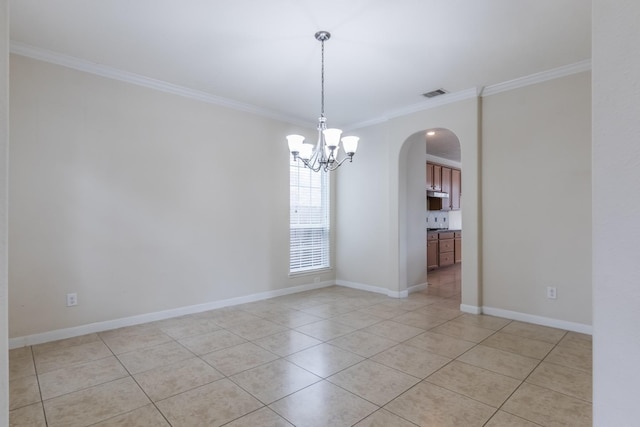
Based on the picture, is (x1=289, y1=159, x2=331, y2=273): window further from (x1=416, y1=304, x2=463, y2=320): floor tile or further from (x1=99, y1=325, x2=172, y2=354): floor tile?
(x1=99, y1=325, x2=172, y2=354): floor tile

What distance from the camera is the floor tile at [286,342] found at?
3.02m

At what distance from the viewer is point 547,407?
2.09 meters

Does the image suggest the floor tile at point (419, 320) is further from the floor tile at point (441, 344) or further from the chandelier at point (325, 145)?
the chandelier at point (325, 145)

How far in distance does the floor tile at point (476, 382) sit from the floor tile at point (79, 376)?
2.46 meters

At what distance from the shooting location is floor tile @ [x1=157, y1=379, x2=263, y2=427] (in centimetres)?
198

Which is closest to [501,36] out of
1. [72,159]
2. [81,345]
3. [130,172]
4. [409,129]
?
[409,129]

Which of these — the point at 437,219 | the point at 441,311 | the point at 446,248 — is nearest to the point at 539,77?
the point at 441,311

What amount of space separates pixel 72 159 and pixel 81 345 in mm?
1847

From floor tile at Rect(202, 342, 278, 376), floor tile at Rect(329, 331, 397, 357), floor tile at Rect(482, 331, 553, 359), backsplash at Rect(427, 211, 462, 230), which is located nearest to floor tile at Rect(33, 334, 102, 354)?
floor tile at Rect(202, 342, 278, 376)

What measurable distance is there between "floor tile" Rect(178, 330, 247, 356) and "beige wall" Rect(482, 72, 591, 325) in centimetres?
312

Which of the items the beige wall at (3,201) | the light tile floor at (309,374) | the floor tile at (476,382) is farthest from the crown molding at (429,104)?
the beige wall at (3,201)

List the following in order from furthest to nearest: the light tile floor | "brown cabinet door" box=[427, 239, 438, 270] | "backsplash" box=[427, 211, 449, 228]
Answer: "backsplash" box=[427, 211, 449, 228] → "brown cabinet door" box=[427, 239, 438, 270] → the light tile floor

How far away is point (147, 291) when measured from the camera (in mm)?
3789

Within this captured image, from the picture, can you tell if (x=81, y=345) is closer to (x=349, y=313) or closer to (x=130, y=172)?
(x=130, y=172)
